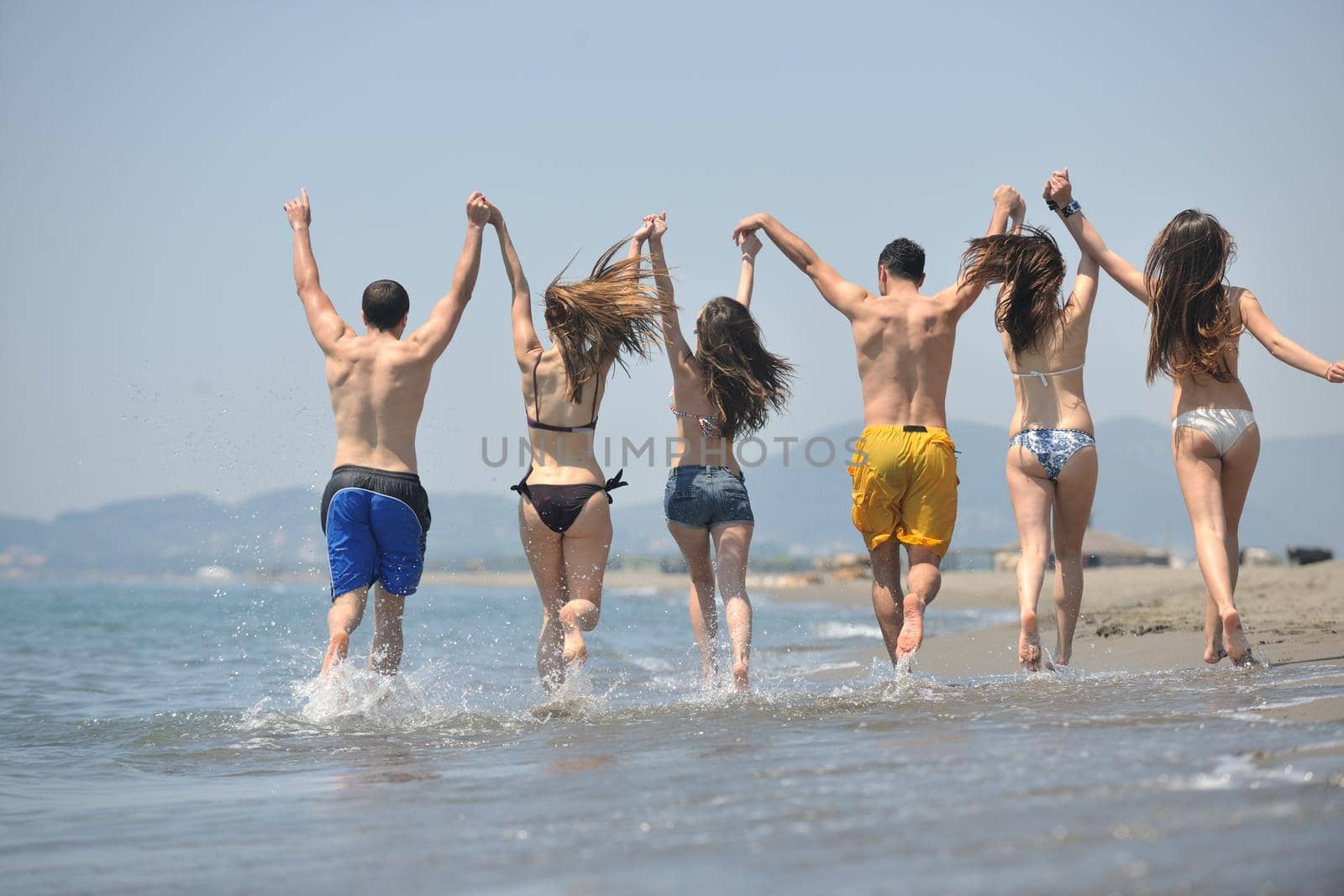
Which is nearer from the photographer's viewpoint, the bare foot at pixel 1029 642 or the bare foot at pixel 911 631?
the bare foot at pixel 911 631

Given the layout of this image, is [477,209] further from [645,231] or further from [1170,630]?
[1170,630]

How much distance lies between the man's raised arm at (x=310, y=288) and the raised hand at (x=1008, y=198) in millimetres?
3482

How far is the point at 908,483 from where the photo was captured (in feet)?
19.7

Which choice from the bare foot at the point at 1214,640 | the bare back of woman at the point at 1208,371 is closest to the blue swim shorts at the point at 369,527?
the bare back of woman at the point at 1208,371

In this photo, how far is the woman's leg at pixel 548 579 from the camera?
5.93 metres

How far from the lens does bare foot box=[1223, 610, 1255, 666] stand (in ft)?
18.3

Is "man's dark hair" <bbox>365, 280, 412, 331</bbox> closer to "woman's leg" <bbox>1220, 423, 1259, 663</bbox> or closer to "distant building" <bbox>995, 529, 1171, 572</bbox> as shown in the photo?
"woman's leg" <bbox>1220, 423, 1259, 663</bbox>

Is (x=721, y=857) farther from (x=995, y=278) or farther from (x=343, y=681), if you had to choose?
(x=995, y=278)

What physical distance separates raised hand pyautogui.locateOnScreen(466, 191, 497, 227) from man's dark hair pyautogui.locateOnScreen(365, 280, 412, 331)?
1.71 ft

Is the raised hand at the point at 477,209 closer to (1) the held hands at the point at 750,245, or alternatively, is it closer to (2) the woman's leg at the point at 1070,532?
(1) the held hands at the point at 750,245

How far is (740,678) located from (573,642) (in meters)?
0.90

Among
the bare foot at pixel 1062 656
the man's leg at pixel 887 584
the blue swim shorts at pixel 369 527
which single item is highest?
the blue swim shorts at pixel 369 527

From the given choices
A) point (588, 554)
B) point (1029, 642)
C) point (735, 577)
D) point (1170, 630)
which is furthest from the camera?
point (1170, 630)

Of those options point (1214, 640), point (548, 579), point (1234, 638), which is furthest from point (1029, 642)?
point (548, 579)
